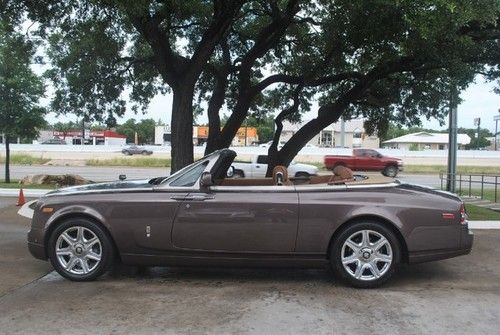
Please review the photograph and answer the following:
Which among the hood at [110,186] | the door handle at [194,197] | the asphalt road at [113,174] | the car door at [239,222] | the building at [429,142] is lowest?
the asphalt road at [113,174]

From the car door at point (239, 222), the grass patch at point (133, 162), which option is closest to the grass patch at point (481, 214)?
the car door at point (239, 222)

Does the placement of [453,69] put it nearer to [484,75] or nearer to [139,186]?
[484,75]

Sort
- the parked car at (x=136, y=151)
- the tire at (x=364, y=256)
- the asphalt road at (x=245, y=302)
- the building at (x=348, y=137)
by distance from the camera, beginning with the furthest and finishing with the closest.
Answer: the building at (x=348, y=137)
the parked car at (x=136, y=151)
the tire at (x=364, y=256)
the asphalt road at (x=245, y=302)

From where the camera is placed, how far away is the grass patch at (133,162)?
44628mm

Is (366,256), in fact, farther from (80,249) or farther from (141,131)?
(141,131)

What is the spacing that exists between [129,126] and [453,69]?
133462mm

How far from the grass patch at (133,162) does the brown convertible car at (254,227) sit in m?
37.8

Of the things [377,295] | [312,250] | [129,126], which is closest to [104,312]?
[312,250]

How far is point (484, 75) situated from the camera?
1393cm

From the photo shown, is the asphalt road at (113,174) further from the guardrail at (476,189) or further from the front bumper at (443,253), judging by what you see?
the front bumper at (443,253)

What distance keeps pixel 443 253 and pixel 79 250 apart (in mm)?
4021

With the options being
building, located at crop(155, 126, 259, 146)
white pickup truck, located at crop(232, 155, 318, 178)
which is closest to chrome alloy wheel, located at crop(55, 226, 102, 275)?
white pickup truck, located at crop(232, 155, 318, 178)

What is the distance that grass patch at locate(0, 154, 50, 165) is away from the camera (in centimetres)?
4603

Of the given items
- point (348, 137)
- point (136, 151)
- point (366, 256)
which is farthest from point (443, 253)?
point (348, 137)
